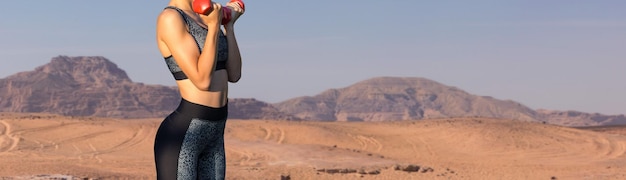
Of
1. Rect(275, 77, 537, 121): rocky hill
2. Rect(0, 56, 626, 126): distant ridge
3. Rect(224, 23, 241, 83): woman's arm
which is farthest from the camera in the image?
Result: Rect(275, 77, 537, 121): rocky hill

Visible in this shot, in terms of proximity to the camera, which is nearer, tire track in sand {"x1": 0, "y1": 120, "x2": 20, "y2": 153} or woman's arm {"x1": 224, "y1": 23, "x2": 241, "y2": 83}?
woman's arm {"x1": 224, "y1": 23, "x2": 241, "y2": 83}

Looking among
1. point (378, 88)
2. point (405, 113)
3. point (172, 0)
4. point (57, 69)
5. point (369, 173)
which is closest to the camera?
point (172, 0)

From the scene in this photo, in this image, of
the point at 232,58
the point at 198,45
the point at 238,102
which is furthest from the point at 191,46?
the point at 238,102

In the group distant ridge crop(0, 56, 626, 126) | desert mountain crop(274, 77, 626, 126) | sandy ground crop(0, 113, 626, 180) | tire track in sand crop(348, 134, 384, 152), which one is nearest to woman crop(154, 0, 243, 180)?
sandy ground crop(0, 113, 626, 180)

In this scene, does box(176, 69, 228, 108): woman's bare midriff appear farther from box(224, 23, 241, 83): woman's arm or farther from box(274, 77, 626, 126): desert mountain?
box(274, 77, 626, 126): desert mountain

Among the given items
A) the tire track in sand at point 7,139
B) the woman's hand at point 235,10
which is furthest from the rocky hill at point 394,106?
the woman's hand at point 235,10

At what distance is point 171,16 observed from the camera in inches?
169

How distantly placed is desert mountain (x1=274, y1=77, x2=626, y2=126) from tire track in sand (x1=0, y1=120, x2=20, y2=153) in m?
130

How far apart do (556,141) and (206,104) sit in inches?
1177

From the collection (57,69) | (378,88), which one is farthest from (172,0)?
(378,88)

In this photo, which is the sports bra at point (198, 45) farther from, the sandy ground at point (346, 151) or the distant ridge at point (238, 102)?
the distant ridge at point (238, 102)

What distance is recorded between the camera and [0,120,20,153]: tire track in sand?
27291 mm

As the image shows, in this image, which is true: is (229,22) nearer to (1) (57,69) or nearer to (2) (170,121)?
(2) (170,121)

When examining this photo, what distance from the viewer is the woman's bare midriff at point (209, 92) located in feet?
→ 14.0
